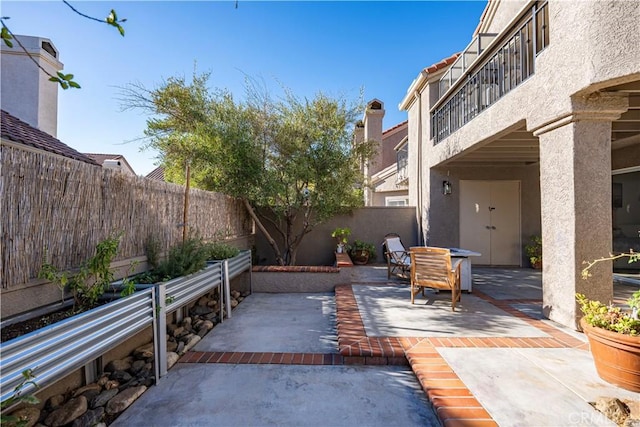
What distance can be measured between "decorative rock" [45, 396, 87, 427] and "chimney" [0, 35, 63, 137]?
10.7 meters

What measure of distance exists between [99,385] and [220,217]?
4590mm

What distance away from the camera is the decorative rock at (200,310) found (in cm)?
549

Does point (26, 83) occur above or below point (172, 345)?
above

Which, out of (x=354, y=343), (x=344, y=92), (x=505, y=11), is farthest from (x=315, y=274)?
(x=505, y=11)

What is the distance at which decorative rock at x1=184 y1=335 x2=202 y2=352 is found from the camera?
3972 millimetres

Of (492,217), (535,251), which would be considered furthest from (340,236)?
(535,251)

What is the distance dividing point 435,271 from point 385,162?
13.6 meters

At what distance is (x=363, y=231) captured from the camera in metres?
10.2

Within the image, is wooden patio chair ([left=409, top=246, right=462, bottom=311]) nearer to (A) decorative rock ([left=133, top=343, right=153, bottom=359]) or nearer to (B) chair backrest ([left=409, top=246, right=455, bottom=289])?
(B) chair backrest ([left=409, top=246, right=455, bottom=289])

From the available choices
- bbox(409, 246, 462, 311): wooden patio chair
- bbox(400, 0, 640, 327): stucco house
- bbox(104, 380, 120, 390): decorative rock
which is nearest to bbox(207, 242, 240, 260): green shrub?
bbox(104, 380, 120, 390): decorative rock

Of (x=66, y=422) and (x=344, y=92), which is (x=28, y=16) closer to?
(x=66, y=422)

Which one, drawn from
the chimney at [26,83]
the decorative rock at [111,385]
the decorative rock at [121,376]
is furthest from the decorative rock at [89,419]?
the chimney at [26,83]

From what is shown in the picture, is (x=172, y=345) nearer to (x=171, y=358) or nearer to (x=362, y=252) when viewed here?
(x=171, y=358)

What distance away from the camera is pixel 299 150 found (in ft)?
25.5
